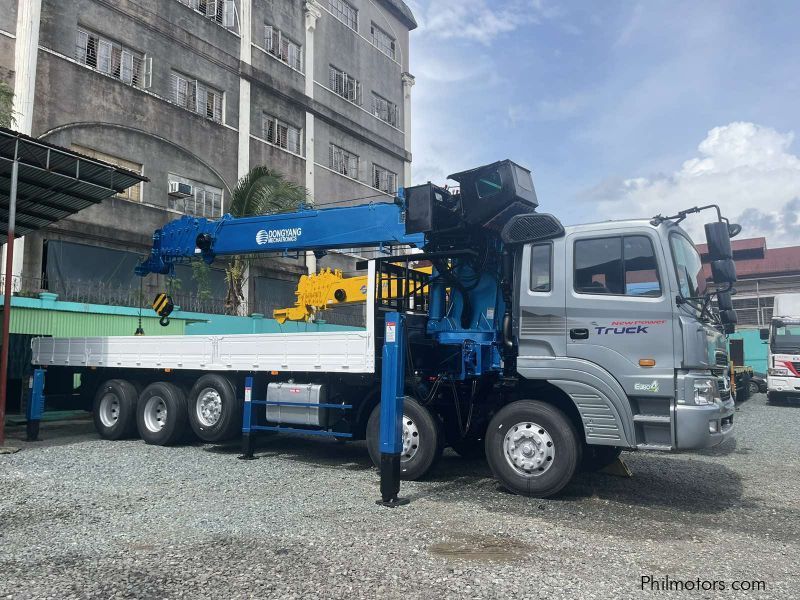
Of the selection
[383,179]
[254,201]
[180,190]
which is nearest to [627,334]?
[254,201]

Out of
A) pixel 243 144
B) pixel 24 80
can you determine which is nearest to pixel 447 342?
pixel 24 80

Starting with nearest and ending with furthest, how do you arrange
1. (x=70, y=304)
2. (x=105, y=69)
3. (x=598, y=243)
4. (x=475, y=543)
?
(x=475, y=543) → (x=598, y=243) → (x=70, y=304) → (x=105, y=69)

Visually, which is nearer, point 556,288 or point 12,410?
point 556,288

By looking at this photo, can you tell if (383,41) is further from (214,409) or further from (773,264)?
(214,409)

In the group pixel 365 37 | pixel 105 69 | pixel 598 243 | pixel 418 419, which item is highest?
pixel 365 37

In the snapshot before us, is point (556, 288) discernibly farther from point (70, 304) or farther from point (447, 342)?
point (70, 304)

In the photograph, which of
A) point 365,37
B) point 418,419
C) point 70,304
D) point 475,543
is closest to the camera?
point 475,543

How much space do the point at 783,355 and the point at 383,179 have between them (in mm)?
19941

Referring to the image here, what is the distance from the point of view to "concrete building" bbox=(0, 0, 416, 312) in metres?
18.4

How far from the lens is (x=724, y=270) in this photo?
21.5ft

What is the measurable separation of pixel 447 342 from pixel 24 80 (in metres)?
15.7

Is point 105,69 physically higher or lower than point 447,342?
higher

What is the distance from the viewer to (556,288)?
289 inches

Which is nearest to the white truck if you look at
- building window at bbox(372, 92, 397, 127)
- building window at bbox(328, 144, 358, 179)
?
building window at bbox(328, 144, 358, 179)
